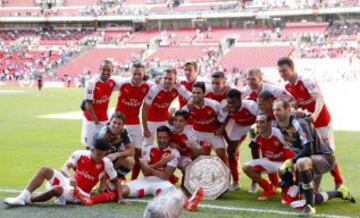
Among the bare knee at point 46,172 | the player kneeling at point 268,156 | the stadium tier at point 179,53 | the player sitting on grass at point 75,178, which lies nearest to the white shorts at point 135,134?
the player sitting on grass at point 75,178

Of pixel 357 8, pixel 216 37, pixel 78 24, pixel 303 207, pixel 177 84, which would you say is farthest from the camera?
pixel 78 24

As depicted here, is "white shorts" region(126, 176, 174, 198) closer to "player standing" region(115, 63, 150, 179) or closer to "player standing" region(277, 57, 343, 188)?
"player standing" region(115, 63, 150, 179)

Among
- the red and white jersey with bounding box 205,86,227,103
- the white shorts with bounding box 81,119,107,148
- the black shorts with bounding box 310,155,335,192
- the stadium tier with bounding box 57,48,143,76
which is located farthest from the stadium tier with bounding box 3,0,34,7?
the black shorts with bounding box 310,155,335,192

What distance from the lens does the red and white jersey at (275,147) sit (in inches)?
328

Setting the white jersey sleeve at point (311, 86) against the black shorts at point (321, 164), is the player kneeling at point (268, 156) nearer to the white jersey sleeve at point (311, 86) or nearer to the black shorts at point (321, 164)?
the white jersey sleeve at point (311, 86)

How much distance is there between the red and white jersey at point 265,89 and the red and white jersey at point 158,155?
4.59 ft

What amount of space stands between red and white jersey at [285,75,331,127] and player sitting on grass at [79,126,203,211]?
→ 184 cm

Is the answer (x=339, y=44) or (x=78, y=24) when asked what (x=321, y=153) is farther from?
(x=78, y=24)

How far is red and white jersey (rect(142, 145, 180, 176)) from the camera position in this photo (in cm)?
862

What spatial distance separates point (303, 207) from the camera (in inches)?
300

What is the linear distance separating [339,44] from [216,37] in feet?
44.7

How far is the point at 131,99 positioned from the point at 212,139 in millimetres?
1463

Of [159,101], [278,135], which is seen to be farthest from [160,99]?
[278,135]

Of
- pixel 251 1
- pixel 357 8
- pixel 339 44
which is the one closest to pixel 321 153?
pixel 339 44
